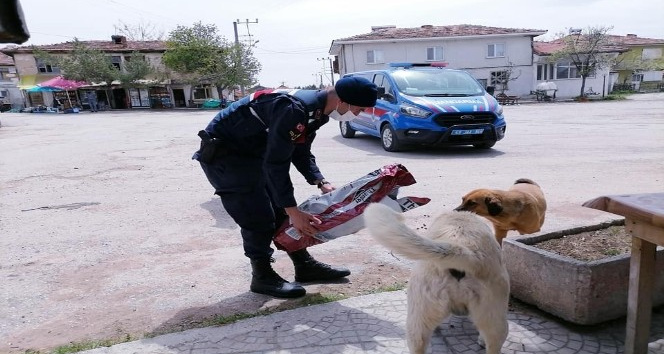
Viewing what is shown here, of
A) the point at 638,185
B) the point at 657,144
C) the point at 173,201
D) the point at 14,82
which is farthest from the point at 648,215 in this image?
the point at 14,82

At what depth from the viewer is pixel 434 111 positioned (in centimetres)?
879

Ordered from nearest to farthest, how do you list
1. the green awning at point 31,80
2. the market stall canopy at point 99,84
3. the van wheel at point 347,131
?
the van wheel at point 347,131 < the market stall canopy at point 99,84 < the green awning at point 31,80

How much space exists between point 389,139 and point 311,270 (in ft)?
22.0

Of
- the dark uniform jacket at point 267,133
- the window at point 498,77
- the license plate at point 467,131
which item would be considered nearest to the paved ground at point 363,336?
the dark uniform jacket at point 267,133

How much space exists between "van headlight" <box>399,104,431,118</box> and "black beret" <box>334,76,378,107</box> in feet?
20.6

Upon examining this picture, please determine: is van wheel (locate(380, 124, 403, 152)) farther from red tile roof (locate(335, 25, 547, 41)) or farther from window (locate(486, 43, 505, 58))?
window (locate(486, 43, 505, 58))

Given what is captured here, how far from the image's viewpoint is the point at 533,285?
2.80 metres

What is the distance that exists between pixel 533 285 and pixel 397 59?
120ft

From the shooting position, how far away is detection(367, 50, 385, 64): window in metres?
37.1

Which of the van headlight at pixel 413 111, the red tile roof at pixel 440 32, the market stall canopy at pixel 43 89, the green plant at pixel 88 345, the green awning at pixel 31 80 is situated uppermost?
the red tile roof at pixel 440 32

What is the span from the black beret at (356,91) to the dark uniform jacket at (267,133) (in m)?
0.13

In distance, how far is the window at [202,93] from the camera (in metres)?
44.7

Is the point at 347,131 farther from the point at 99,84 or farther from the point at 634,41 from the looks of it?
the point at 634,41

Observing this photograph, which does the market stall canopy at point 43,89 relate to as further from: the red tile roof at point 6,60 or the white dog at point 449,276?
the white dog at point 449,276
